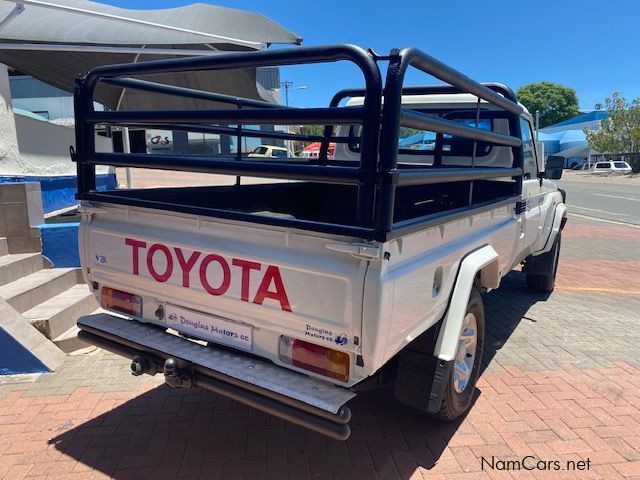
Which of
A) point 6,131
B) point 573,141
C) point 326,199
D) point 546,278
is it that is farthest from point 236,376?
point 573,141

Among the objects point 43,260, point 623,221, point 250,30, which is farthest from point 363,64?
point 623,221

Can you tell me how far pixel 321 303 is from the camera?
2148mm

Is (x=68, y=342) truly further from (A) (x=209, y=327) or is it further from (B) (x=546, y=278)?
(B) (x=546, y=278)

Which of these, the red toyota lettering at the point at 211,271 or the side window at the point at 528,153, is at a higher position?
the side window at the point at 528,153

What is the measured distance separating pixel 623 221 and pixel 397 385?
43.9ft

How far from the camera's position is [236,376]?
2.29 metres

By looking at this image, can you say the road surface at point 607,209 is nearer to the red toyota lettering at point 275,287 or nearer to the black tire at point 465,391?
the black tire at point 465,391

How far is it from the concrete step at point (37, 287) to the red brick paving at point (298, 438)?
868 mm

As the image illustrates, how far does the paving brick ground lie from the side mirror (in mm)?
1785

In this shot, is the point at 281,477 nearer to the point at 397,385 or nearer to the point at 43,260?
the point at 397,385

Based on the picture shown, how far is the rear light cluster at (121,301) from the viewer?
113 inches

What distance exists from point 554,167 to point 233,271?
393 centimetres

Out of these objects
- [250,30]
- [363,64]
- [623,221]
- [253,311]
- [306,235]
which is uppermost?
[250,30]

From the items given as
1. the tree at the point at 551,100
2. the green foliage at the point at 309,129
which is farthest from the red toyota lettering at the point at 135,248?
the tree at the point at 551,100
